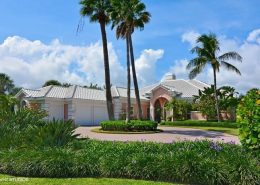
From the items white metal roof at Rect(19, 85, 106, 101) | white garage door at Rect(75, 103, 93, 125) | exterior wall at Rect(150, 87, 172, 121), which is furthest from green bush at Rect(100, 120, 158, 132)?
exterior wall at Rect(150, 87, 172, 121)

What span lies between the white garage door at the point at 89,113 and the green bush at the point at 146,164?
3193 centimetres

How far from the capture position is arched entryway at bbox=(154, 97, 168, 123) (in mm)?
46938

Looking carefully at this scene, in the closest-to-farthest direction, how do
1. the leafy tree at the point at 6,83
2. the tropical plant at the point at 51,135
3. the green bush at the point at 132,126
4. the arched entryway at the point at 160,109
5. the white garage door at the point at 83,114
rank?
the tropical plant at the point at 51,135 < the green bush at the point at 132,126 < the white garage door at the point at 83,114 < the arched entryway at the point at 160,109 < the leafy tree at the point at 6,83

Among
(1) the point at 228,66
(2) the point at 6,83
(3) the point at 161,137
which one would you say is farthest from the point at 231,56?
(2) the point at 6,83

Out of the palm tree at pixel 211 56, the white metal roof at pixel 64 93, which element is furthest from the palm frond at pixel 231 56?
the white metal roof at pixel 64 93

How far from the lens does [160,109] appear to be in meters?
47.3

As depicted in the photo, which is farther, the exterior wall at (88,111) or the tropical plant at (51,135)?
the exterior wall at (88,111)

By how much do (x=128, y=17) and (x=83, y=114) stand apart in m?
15.8

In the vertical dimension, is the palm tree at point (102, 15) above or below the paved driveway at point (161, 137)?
above

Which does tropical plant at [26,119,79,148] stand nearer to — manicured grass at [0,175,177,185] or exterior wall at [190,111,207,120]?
→ manicured grass at [0,175,177,185]

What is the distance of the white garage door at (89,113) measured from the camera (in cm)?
4141

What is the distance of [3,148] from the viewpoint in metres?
10.0

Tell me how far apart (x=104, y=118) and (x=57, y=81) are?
36.2 m

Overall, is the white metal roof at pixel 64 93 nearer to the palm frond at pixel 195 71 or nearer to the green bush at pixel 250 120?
the palm frond at pixel 195 71
